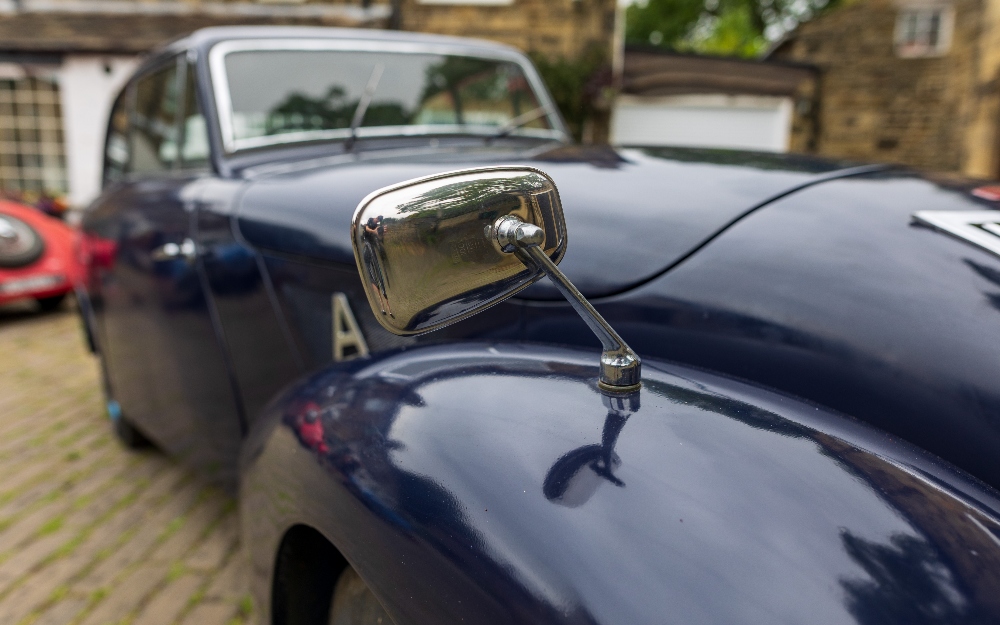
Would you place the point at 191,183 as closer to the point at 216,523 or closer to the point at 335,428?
the point at 216,523

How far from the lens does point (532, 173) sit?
0.96 meters

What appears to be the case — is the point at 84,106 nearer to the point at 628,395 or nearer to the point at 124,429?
the point at 124,429

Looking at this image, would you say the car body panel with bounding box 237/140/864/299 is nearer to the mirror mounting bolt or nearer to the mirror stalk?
the mirror stalk

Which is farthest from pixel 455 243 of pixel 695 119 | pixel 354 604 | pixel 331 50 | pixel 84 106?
pixel 84 106

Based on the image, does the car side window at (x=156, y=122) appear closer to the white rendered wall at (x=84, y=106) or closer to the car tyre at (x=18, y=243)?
the car tyre at (x=18, y=243)

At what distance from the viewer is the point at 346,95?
2488 mm

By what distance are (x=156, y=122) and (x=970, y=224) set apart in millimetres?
2846

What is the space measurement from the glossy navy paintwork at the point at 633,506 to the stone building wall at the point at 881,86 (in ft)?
48.1

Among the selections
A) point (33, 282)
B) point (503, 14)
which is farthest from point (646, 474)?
point (503, 14)

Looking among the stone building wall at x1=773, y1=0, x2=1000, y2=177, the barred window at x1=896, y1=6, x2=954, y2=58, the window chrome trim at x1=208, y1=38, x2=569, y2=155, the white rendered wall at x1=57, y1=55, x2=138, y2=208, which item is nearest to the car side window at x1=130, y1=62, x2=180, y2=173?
the window chrome trim at x1=208, y1=38, x2=569, y2=155

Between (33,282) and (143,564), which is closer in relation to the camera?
(143,564)

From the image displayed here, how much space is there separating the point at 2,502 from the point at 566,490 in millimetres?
2981

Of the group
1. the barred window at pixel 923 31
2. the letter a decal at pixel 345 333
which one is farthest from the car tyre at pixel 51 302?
the barred window at pixel 923 31

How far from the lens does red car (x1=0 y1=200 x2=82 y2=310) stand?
6.47 metres
